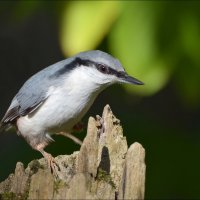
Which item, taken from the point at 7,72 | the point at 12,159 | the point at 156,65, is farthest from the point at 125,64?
the point at 7,72

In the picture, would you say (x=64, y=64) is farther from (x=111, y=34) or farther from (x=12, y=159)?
(x=12, y=159)

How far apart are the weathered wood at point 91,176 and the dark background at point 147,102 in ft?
1.60

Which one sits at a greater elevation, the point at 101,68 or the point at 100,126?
the point at 101,68

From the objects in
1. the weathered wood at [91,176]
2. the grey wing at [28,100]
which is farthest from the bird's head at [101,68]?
the weathered wood at [91,176]

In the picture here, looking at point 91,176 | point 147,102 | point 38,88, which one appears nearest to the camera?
point 91,176

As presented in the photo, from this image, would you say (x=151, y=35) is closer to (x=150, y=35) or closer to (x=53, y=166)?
(x=150, y=35)

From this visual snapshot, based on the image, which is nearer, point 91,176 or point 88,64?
point 91,176

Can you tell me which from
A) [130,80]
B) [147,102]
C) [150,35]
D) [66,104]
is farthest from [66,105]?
[147,102]

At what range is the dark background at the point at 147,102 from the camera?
256 cm

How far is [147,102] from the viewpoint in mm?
5164

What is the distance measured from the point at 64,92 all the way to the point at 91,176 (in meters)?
0.80

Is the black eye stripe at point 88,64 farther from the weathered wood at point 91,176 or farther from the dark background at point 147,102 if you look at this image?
the weathered wood at point 91,176

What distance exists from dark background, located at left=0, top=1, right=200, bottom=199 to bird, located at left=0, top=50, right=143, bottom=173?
0.08 m

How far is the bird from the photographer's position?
8.77ft
